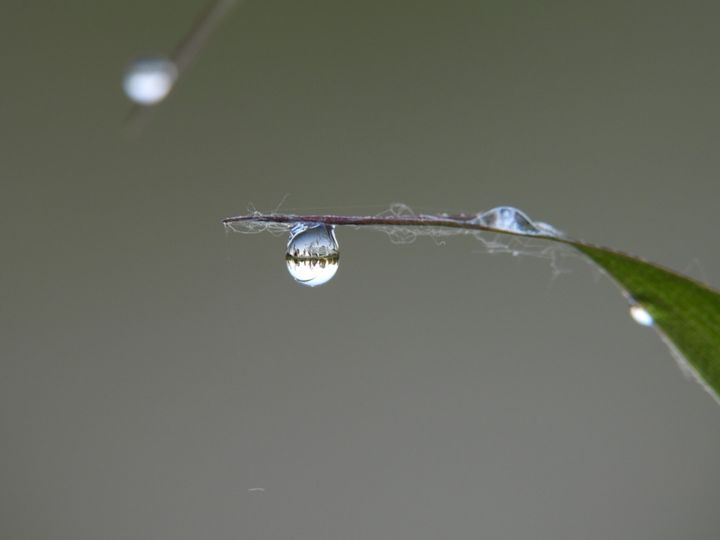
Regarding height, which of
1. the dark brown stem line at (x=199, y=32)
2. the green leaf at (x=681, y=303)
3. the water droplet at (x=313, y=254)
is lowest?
the green leaf at (x=681, y=303)

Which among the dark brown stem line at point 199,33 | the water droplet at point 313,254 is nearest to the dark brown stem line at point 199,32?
the dark brown stem line at point 199,33

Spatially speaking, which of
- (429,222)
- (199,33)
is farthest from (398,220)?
(199,33)

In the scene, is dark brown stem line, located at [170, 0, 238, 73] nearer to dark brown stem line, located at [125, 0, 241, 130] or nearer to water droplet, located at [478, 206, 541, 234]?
dark brown stem line, located at [125, 0, 241, 130]

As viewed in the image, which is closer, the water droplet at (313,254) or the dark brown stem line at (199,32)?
the dark brown stem line at (199,32)

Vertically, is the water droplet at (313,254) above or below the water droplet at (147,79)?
below

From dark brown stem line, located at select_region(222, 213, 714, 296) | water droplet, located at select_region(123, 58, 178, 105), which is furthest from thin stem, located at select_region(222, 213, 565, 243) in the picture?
water droplet, located at select_region(123, 58, 178, 105)

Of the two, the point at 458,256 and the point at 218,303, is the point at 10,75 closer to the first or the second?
the point at 218,303

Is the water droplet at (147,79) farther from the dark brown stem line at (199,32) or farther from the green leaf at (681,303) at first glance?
the green leaf at (681,303)
